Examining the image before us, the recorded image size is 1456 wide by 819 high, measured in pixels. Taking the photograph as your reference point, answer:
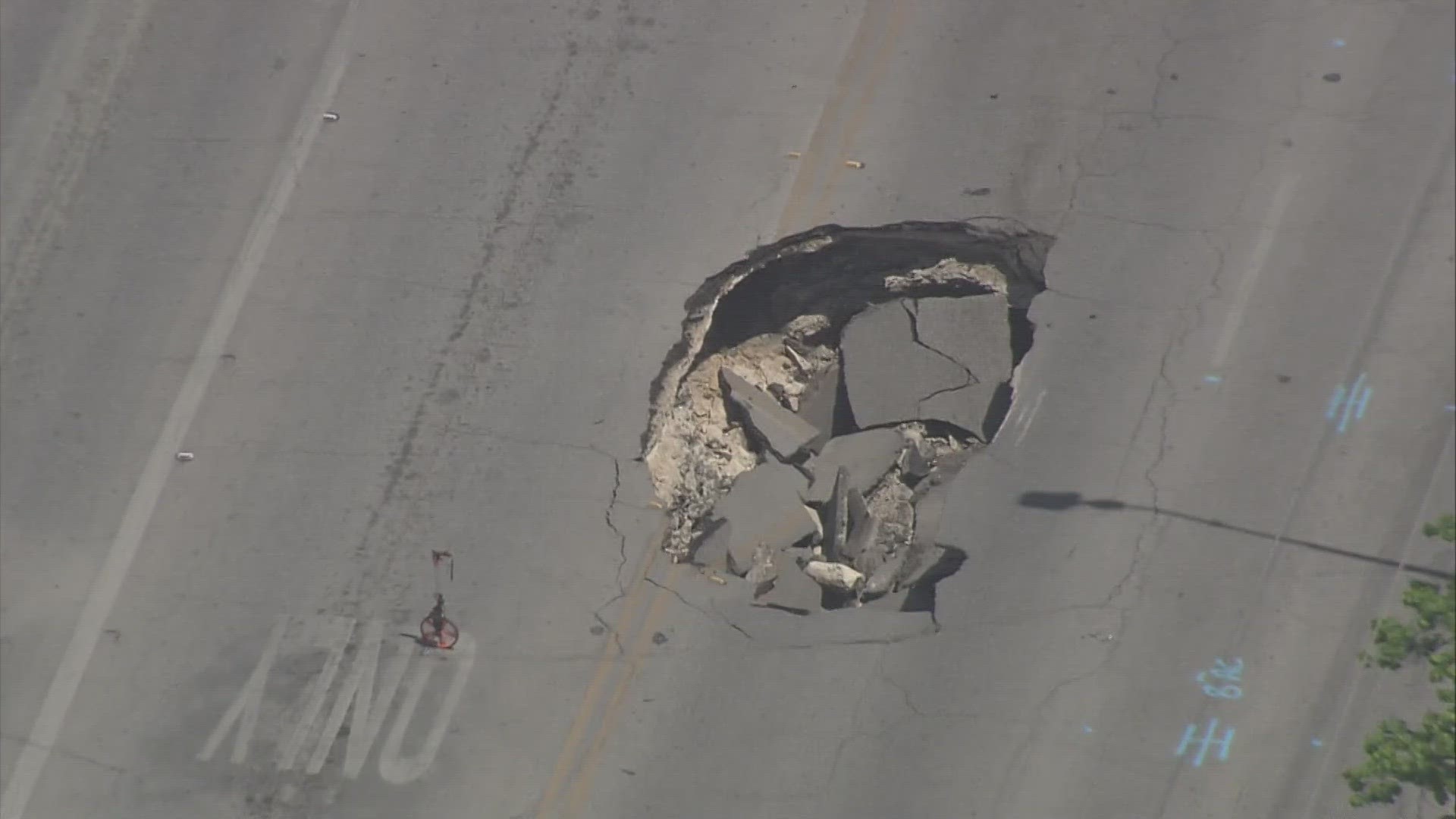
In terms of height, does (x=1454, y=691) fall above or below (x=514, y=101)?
below

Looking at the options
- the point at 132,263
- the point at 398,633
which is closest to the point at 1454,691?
the point at 398,633

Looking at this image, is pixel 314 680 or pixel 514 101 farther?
pixel 514 101

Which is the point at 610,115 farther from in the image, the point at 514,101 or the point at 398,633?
the point at 398,633

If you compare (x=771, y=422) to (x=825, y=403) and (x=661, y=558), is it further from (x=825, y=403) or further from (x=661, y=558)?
(x=661, y=558)

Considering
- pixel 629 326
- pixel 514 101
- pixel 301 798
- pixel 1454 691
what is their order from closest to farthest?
pixel 1454 691
pixel 301 798
pixel 629 326
pixel 514 101

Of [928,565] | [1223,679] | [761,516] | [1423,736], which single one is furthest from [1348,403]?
[761,516]

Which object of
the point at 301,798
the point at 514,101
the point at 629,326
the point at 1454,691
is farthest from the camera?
the point at 514,101

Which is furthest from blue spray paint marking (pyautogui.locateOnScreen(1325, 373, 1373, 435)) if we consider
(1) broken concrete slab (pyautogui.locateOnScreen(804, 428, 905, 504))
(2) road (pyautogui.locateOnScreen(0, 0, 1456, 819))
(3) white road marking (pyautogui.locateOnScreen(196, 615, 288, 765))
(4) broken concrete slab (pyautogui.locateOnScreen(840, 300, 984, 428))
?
(3) white road marking (pyautogui.locateOnScreen(196, 615, 288, 765))
